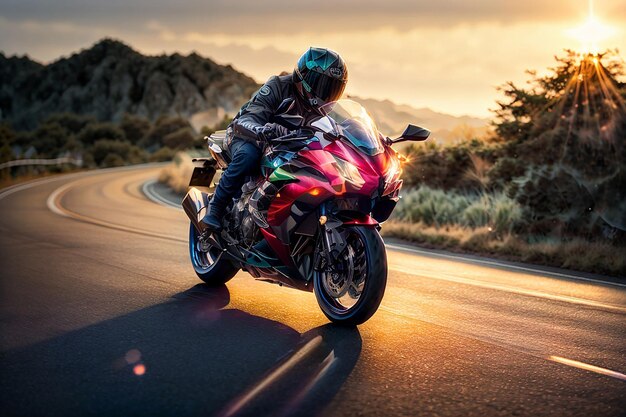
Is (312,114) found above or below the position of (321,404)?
above

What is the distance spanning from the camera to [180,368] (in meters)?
4.88

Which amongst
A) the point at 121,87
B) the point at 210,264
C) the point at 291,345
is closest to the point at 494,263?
the point at 210,264

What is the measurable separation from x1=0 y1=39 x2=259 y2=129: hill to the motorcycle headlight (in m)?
125

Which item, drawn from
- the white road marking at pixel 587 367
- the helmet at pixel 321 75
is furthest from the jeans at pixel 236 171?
the white road marking at pixel 587 367

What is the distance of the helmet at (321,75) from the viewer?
6.28 meters

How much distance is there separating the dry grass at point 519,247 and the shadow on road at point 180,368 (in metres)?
6.10

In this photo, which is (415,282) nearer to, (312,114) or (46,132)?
(312,114)

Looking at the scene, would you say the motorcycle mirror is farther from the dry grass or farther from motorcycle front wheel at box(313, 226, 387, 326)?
the dry grass

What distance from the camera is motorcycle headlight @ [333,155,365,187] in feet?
18.4

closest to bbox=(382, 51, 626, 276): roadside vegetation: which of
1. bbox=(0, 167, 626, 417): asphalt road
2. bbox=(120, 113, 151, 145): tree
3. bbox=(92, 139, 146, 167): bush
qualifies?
bbox=(0, 167, 626, 417): asphalt road

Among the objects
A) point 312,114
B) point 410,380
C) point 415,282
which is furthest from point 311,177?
point 415,282

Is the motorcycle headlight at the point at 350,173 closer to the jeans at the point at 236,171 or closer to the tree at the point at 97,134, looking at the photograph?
the jeans at the point at 236,171

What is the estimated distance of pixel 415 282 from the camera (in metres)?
8.53

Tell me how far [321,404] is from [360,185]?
1.97 metres
